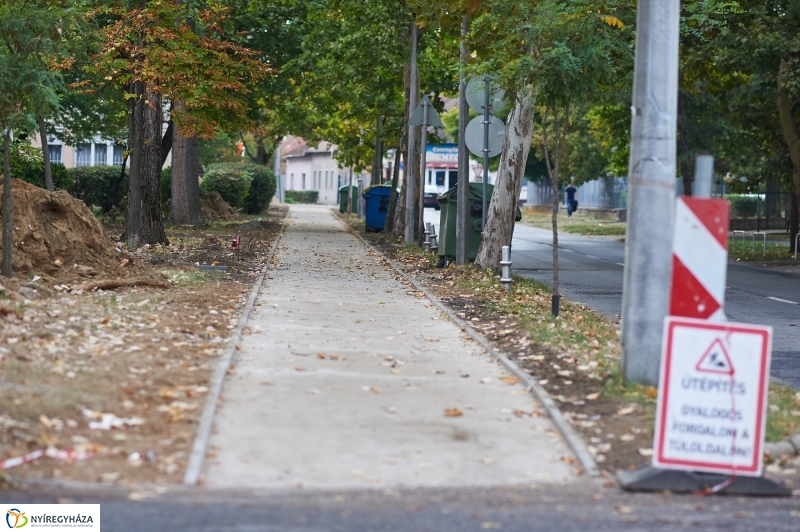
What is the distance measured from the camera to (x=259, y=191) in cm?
4819

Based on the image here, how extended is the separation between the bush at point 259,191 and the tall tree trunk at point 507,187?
28823mm

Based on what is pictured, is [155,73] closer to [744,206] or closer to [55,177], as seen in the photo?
[55,177]

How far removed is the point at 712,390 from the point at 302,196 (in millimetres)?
91922

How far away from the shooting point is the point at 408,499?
20.0ft

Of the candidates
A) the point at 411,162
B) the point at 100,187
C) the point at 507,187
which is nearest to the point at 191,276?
the point at 507,187

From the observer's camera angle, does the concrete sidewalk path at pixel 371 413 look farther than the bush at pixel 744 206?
No

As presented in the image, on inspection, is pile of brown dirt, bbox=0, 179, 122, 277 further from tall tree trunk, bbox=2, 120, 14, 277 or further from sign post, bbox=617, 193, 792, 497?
sign post, bbox=617, 193, 792, 497

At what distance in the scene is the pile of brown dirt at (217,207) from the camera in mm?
40344

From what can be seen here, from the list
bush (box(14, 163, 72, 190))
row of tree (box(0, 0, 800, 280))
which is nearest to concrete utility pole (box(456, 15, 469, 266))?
row of tree (box(0, 0, 800, 280))

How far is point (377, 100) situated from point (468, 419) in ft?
87.8

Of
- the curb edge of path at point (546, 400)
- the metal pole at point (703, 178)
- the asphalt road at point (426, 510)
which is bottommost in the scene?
the asphalt road at point (426, 510)

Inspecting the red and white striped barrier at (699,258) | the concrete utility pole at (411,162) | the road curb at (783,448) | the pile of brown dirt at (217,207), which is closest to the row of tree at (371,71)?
the concrete utility pole at (411,162)

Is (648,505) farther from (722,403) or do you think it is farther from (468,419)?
(468,419)

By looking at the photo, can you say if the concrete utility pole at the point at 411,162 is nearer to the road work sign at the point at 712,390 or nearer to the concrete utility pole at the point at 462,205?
the concrete utility pole at the point at 462,205
